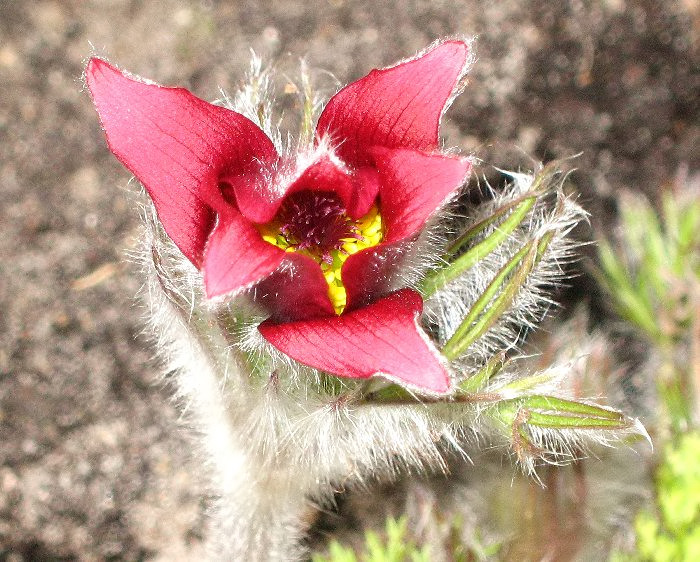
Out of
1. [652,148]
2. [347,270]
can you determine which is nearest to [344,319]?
[347,270]

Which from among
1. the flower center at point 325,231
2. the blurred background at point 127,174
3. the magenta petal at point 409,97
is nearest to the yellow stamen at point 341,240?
the flower center at point 325,231

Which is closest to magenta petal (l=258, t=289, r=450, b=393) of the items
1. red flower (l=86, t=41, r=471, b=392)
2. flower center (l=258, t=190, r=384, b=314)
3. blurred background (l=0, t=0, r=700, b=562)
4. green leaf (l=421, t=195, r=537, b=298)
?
red flower (l=86, t=41, r=471, b=392)

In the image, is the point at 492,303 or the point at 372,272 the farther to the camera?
the point at 492,303

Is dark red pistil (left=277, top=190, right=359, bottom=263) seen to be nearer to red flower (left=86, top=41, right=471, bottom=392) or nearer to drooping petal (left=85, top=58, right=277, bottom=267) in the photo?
red flower (left=86, top=41, right=471, bottom=392)

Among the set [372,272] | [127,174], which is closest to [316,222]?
[372,272]

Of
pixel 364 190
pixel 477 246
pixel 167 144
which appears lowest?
pixel 477 246

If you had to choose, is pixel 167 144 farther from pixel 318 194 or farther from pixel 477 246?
pixel 477 246

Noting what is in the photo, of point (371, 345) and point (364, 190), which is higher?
point (364, 190)
